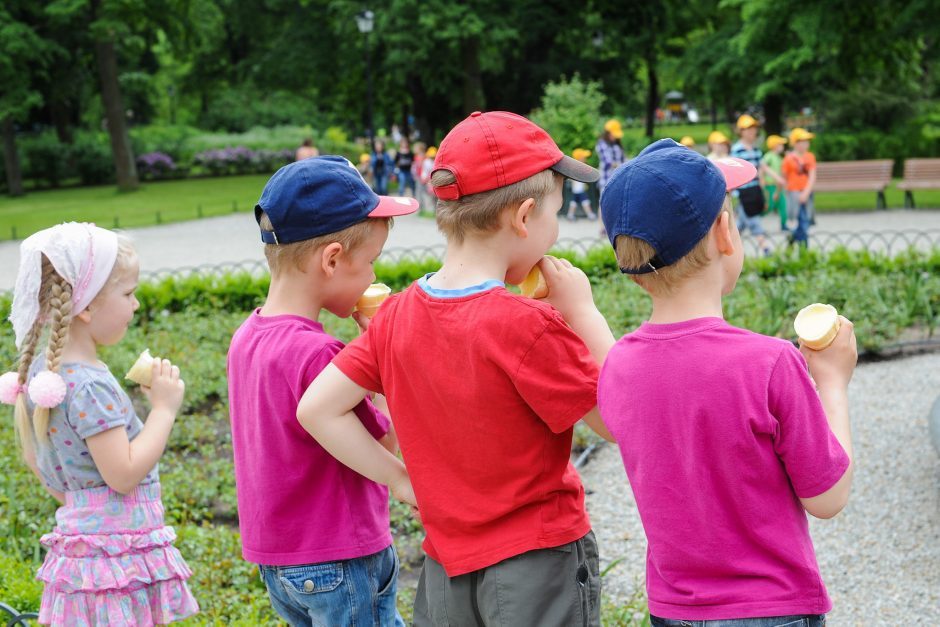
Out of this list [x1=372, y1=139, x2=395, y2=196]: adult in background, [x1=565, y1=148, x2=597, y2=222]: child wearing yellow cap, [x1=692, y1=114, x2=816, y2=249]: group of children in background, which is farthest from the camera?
[x1=372, y1=139, x2=395, y2=196]: adult in background

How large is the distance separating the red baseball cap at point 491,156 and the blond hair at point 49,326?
1103 millimetres

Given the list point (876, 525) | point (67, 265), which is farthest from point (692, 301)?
point (876, 525)

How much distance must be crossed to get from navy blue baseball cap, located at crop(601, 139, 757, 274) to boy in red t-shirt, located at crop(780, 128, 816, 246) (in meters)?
10.6

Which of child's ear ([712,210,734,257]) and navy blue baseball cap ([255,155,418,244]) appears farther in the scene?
navy blue baseball cap ([255,155,418,244])

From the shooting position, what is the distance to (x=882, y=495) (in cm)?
529

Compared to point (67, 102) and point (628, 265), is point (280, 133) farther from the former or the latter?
point (628, 265)

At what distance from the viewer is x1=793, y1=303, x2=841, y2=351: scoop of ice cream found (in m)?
2.10

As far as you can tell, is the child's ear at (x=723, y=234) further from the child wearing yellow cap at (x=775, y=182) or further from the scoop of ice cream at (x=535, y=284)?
the child wearing yellow cap at (x=775, y=182)

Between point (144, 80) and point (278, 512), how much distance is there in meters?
45.6

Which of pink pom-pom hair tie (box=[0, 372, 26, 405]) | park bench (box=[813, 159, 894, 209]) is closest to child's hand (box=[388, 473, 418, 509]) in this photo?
pink pom-pom hair tie (box=[0, 372, 26, 405])

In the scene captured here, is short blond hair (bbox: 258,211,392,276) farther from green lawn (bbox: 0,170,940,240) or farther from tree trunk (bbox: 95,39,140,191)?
tree trunk (bbox: 95,39,140,191)

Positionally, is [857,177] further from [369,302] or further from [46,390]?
[46,390]

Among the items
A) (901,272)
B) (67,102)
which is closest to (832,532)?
(901,272)

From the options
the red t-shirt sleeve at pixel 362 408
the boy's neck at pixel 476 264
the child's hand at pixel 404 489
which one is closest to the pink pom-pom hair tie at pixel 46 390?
the red t-shirt sleeve at pixel 362 408
